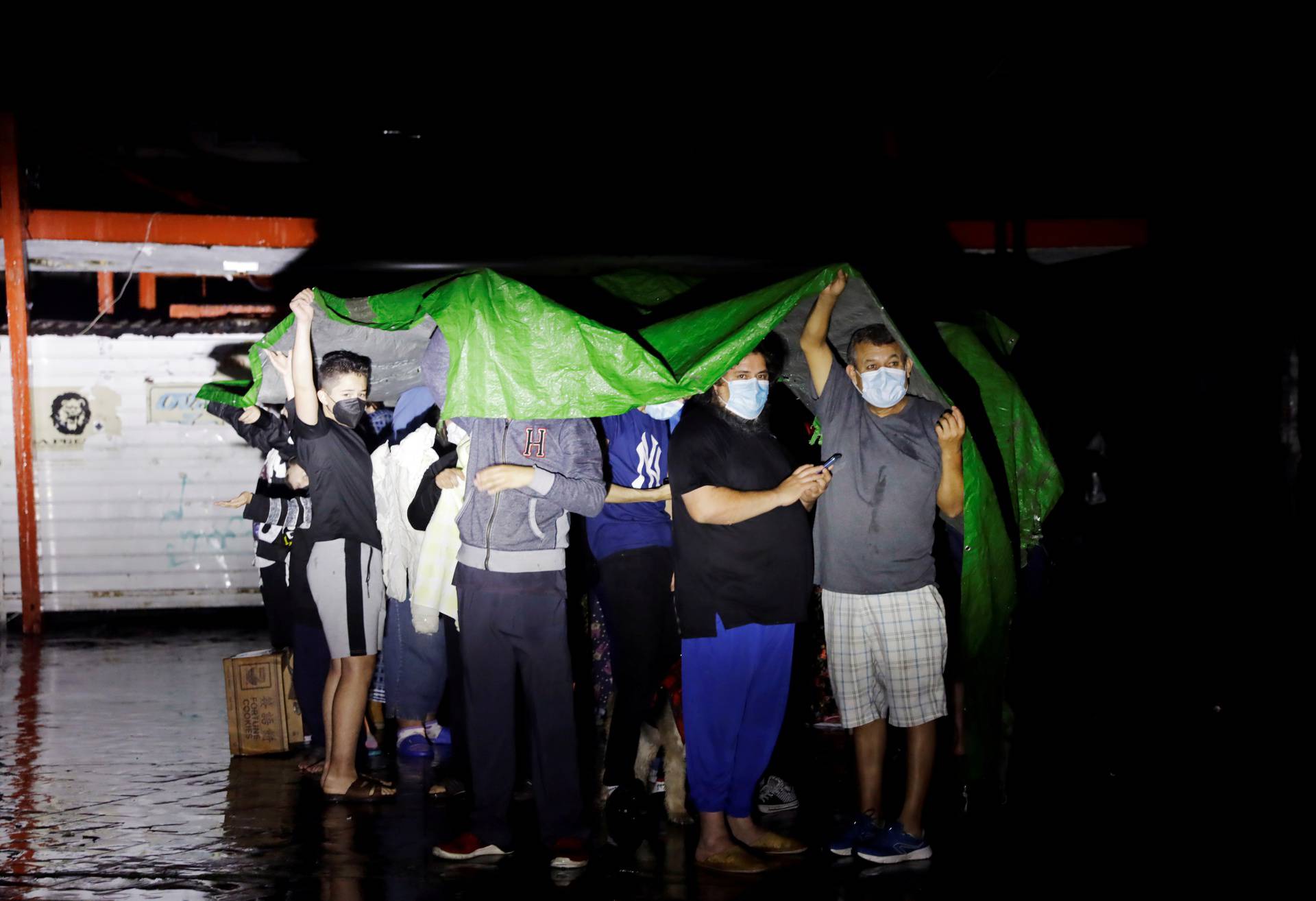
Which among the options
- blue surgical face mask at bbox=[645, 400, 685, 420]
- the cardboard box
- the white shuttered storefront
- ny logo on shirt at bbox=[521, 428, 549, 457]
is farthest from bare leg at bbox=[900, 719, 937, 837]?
the white shuttered storefront

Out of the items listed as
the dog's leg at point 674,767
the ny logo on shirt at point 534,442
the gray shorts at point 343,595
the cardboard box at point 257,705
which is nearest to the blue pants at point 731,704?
the dog's leg at point 674,767

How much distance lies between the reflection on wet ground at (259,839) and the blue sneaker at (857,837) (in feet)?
0.18

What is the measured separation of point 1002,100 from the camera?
33.8ft

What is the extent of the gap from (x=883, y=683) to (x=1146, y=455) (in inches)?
295

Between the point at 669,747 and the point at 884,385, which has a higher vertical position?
the point at 884,385

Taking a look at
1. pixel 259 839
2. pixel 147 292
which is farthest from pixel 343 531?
pixel 147 292

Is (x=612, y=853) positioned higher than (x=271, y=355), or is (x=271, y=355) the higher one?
(x=271, y=355)

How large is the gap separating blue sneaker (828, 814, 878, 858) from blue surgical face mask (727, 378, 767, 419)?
1.63m

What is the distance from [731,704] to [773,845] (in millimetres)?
621

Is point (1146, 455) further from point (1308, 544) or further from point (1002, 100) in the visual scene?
point (1002, 100)

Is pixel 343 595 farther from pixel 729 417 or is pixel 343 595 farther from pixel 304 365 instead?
pixel 729 417

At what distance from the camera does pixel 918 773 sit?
4.15 meters

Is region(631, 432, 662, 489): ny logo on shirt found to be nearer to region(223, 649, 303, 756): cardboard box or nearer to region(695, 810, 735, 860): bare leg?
region(695, 810, 735, 860): bare leg

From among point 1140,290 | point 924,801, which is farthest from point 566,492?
point 1140,290
